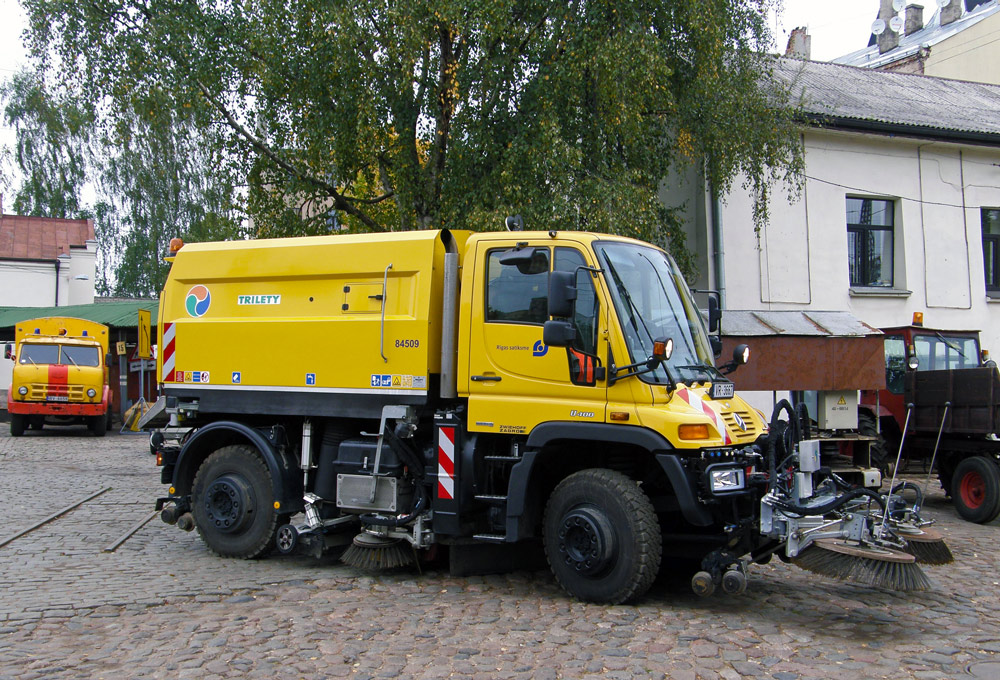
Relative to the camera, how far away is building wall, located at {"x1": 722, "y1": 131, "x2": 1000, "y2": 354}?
61.9 feet

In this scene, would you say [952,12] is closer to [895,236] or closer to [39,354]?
[895,236]

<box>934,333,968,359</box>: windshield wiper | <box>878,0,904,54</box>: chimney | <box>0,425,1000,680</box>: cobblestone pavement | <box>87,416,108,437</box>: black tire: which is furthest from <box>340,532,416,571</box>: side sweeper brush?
<box>878,0,904,54</box>: chimney

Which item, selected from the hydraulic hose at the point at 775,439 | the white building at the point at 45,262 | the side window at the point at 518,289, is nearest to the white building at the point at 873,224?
the hydraulic hose at the point at 775,439

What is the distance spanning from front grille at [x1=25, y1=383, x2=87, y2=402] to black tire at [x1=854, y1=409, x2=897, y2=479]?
17760 millimetres

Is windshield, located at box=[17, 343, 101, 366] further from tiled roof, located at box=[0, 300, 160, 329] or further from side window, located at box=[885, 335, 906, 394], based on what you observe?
side window, located at box=[885, 335, 906, 394]

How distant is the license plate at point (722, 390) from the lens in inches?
270

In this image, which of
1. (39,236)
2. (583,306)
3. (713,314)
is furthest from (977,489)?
(39,236)

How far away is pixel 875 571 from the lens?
230 inches

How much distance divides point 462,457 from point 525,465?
2.01 ft

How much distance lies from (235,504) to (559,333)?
11.4 feet

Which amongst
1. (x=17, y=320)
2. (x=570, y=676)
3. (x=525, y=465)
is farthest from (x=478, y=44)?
(x=17, y=320)

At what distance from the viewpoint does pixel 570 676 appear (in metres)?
5.19

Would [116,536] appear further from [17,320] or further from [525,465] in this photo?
[17,320]

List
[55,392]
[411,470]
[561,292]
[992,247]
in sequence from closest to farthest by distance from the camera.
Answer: [561,292]
[411,470]
[992,247]
[55,392]
